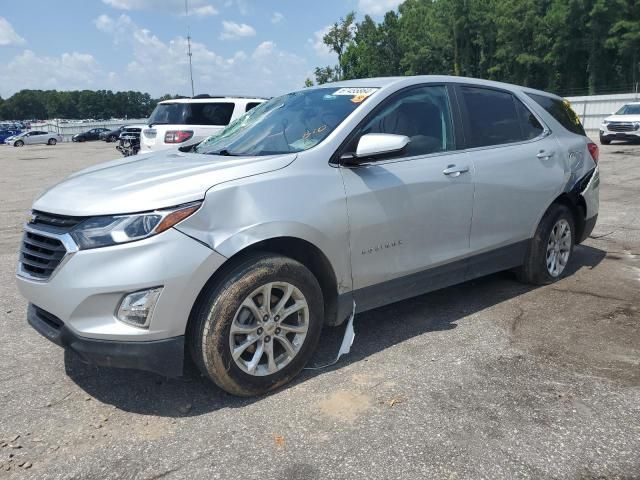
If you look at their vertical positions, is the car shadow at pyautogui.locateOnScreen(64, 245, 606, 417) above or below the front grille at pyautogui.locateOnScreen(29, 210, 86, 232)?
below

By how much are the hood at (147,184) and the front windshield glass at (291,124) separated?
264mm

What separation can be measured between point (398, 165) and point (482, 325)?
1.42m

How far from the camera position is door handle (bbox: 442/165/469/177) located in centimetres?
399

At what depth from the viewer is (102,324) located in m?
2.83

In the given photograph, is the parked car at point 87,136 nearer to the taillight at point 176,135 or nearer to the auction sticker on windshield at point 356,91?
the taillight at point 176,135

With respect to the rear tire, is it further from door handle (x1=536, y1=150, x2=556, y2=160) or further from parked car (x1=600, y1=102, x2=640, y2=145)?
parked car (x1=600, y1=102, x2=640, y2=145)

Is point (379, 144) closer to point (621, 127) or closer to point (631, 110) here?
point (621, 127)

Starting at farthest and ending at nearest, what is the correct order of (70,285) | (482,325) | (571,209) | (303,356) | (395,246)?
(571,209), (482,325), (395,246), (303,356), (70,285)

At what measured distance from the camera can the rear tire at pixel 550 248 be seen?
4.87 metres

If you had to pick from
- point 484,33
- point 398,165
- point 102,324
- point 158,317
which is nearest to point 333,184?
point 398,165

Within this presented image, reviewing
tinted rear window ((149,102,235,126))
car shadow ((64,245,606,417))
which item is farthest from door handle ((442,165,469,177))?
tinted rear window ((149,102,235,126))

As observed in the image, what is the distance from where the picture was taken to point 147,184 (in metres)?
3.03

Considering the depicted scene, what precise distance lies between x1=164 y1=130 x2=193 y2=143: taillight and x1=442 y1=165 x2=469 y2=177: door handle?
301 inches

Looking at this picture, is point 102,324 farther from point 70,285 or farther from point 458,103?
point 458,103
